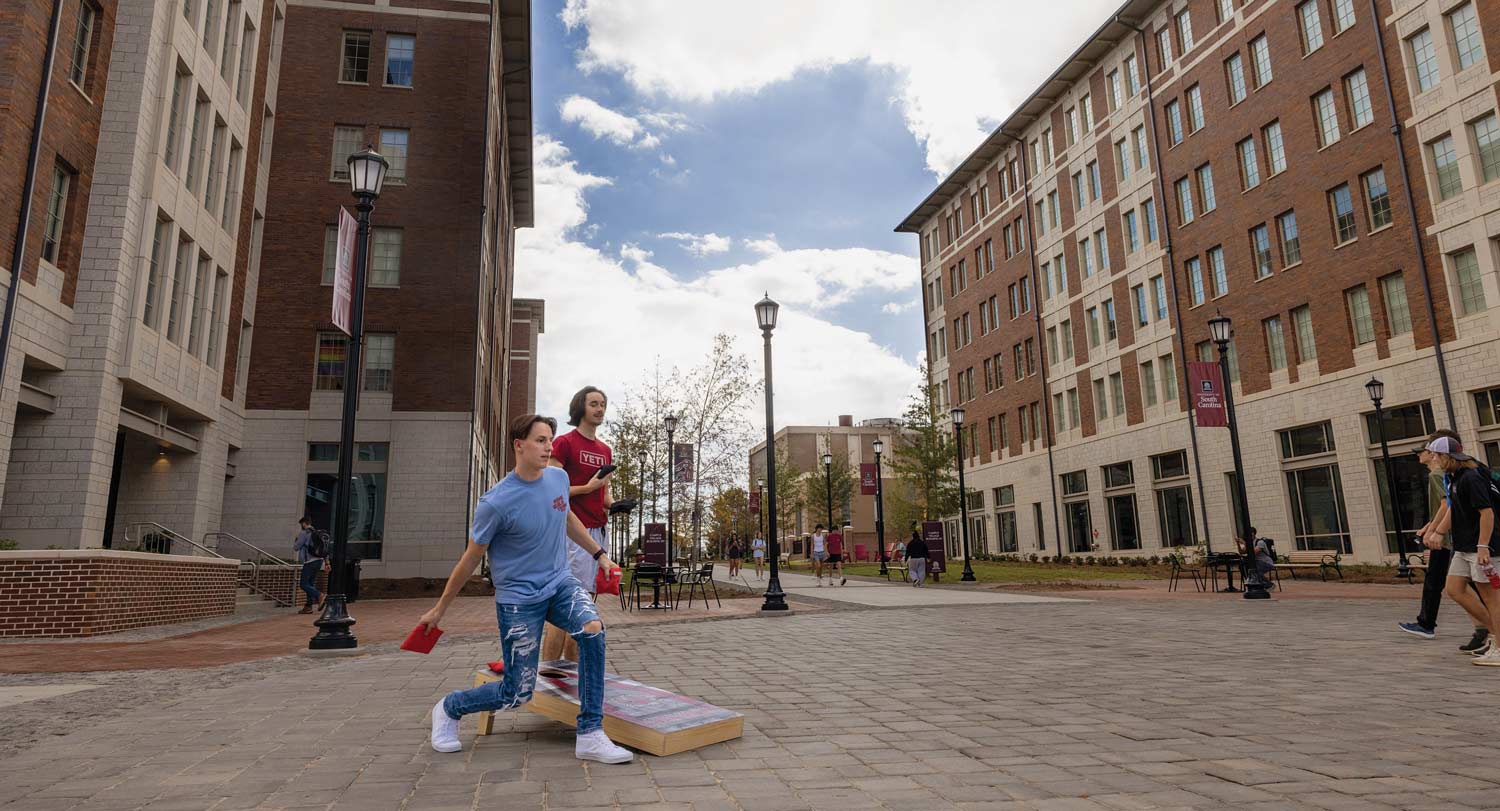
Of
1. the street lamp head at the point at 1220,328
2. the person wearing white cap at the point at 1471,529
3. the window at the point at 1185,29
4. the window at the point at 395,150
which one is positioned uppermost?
the window at the point at 1185,29

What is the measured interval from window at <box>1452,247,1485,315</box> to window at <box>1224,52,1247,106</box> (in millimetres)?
10687

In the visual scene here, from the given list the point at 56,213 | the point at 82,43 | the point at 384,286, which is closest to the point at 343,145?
the point at 384,286

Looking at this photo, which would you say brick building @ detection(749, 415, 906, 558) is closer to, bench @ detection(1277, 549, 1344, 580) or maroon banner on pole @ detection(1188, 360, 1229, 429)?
bench @ detection(1277, 549, 1344, 580)

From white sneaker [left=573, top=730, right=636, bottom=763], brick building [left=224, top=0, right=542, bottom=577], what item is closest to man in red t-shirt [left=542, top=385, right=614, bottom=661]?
white sneaker [left=573, top=730, right=636, bottom=763]

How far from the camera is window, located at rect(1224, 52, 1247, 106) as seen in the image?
1220 inches

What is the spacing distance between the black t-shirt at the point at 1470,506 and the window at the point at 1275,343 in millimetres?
24267

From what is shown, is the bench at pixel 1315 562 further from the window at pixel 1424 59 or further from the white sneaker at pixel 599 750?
the white sneaker at pixel 599 750

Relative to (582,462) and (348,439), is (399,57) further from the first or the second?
(582,462)

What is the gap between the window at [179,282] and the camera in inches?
742

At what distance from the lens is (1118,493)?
37.5 m

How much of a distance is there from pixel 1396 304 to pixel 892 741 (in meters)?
27.5

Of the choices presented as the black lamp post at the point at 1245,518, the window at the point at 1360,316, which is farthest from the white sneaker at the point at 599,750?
the window at the point at 1360,316

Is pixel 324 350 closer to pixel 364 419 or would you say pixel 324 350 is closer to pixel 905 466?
pixel 364 419

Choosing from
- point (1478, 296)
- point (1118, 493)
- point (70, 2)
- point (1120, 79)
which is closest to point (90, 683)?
point (70, 2)
